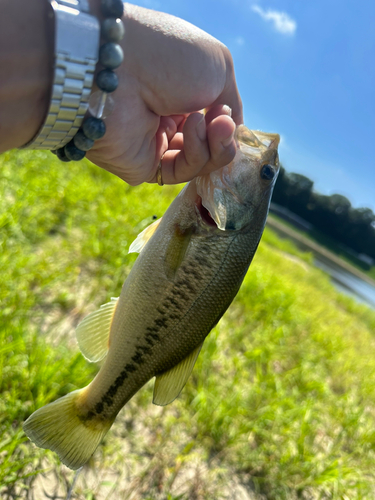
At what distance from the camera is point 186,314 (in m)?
1.60

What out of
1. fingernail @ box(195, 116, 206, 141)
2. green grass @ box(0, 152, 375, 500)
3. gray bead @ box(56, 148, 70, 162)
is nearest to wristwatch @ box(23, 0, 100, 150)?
gray bead @ box(56, 148, 70, 162)

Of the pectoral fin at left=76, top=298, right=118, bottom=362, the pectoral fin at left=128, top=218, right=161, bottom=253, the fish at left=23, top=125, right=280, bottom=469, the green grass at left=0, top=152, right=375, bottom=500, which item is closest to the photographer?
the fish at left=23, top=125, right=280, bottom=469

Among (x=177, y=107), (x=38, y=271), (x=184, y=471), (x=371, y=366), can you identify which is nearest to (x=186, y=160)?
(x=177, y=107)

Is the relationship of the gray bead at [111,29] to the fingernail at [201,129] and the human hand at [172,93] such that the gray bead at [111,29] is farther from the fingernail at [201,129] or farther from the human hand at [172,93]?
the fingernail at [201,129]

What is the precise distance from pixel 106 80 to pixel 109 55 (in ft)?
0.27

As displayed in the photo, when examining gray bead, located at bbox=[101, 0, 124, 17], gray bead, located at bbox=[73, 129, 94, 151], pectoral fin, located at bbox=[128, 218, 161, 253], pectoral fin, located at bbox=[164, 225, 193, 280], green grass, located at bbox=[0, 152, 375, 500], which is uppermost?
gray bead, located at bbox=[101, 0, 124, 17]

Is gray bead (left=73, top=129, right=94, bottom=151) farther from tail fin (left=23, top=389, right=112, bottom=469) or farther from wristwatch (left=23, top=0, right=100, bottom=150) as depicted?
tail fin (left=23, top=389, right=112, bottom=469)

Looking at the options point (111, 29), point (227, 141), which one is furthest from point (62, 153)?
point (227, 141)

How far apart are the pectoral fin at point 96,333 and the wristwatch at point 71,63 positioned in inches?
37.7

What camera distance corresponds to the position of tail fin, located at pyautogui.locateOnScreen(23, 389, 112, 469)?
1442mm

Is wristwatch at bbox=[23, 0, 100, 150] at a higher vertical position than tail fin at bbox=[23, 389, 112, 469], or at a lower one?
higher

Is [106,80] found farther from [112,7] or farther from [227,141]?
[227,141]

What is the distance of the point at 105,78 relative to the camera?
3.84 feet

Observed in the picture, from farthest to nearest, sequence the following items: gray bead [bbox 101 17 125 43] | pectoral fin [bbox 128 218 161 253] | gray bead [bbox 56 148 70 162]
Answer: pectoral fin [bbox 128 218 161 253] < gray bead [bbox 56 148 70 162] < gray bead [bbox 101 17 125 43]
